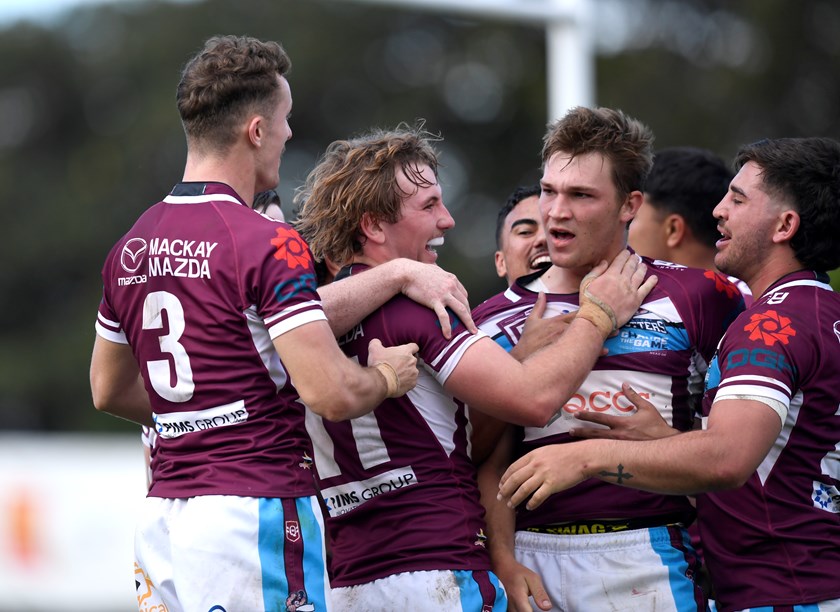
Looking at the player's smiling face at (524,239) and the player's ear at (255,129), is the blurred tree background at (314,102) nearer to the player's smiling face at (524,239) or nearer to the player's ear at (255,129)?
the player's smiling face at (524,239)

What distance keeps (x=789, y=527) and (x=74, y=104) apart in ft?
89.6

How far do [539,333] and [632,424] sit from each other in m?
0.45

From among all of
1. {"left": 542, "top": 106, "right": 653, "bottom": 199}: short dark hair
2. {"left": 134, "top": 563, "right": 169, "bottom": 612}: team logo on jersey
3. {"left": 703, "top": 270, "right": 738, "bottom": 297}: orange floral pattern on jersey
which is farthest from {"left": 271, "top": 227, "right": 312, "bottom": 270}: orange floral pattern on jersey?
{"left": 703, "top": 270, "right": 738, "bottom": 297}: orange floral pattern on jersey

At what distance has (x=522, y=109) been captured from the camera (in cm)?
2603

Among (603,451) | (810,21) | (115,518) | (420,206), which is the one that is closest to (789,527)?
(603,451)

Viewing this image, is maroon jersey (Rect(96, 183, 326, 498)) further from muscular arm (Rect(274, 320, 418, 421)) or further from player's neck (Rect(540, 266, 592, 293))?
player's neck (Rect(540, 266, 592, 293))

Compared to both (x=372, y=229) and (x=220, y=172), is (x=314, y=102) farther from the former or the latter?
(x=220, y=172)

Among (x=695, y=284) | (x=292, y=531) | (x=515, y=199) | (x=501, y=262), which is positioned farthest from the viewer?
(x=501, y=262)

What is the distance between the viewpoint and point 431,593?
13.1 feet

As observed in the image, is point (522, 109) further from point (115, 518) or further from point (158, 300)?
point (158, 300)

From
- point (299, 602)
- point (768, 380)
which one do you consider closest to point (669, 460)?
point (768, 380)

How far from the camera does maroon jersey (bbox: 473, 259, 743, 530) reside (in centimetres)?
434

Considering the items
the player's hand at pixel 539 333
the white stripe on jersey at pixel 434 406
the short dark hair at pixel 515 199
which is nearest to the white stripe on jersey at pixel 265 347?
the white stripe on jersey at pixel 434 406

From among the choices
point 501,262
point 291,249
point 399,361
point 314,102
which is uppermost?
point 314,102
